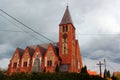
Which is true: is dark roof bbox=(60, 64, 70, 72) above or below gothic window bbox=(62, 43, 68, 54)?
below

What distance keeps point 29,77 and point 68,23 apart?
40.7 meters

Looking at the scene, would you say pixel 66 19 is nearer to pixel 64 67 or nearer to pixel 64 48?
pixel 64 48

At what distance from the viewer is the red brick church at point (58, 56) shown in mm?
63406

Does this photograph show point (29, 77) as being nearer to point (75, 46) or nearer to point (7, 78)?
point (7, 78)

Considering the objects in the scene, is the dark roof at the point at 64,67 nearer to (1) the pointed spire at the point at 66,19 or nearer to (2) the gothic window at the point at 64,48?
(2) the gothic window at the point at 64,48

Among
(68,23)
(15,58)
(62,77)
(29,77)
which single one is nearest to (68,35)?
(68,23)

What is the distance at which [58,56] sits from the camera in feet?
216

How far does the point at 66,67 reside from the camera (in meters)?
61.7

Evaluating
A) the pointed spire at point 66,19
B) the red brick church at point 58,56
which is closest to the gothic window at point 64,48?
the red brick church at point 58,56

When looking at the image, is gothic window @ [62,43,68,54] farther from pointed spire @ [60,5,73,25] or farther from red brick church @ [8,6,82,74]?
pointed spire @ [60,5,73,25]

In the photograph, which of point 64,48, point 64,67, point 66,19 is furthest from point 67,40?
point 64,67

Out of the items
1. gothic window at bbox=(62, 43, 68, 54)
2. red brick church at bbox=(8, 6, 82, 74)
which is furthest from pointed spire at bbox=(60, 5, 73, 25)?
gothic window at bbox=(62, 43, 68, 54)

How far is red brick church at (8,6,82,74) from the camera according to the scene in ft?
208

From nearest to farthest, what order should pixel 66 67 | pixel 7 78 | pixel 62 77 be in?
pixel 7 78
pixel 62 77
pixel 66 67
